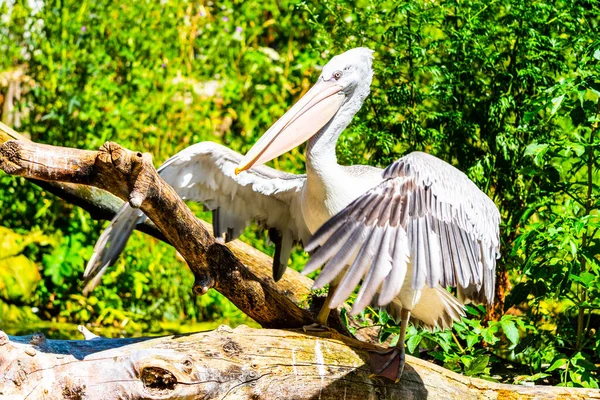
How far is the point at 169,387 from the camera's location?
328 cm

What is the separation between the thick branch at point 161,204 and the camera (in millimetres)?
3207

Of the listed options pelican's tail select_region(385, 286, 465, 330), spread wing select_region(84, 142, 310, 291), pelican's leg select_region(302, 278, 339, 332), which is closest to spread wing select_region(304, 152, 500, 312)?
pelican's tail select_region(385, 286, 465, 330)

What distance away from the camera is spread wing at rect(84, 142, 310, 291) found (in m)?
4.43

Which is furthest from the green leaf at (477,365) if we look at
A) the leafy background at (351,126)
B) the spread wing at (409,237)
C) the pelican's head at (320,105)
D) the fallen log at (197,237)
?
the pelican's head at (320,105)

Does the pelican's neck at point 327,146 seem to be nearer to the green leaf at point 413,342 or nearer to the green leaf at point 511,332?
the green leaf at point 413,342

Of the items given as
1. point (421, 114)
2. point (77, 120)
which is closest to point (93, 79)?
point (77, 120)

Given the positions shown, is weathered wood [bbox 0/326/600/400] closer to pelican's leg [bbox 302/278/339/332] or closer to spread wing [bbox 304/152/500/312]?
pelican's leg [bbox 302/278/339/332]

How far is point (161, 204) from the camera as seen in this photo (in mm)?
3453

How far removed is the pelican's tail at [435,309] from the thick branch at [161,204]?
1.79ft

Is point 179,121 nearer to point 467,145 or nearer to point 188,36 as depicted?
point 188,36

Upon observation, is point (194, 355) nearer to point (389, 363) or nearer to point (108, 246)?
point (389, 363)

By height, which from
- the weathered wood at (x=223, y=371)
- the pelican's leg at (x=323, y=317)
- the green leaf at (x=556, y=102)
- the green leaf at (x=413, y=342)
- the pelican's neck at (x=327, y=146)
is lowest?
the weathered wood at (x=223, y=371)

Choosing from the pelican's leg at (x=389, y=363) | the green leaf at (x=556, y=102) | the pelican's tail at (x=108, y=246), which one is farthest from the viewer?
the pelican's tail at (x=108, y=246)

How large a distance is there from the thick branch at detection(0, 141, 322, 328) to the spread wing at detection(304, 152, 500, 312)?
0.58 meters
